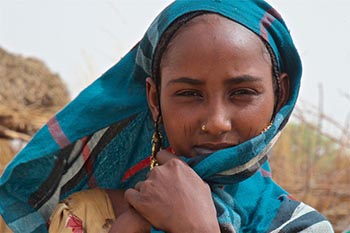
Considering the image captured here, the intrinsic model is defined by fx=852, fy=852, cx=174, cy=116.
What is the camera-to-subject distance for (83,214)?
2.42m

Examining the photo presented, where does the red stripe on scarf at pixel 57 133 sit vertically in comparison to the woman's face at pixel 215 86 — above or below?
below

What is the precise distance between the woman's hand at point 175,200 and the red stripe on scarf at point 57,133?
38 centimetres

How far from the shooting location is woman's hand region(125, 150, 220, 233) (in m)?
2.06

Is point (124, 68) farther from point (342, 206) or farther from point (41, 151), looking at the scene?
point (342, 206)

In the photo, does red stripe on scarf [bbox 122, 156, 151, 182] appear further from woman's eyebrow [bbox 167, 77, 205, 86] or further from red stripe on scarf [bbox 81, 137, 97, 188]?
woman's eyebrow [bbox 167, 77, 205, 86]

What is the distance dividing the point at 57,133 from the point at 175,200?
0.55 metres

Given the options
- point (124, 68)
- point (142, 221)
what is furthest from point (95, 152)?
point (142, 221)

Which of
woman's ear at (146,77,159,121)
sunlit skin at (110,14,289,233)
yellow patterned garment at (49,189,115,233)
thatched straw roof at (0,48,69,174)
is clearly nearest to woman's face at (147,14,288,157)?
sunlit skin at (110,14,289,233)

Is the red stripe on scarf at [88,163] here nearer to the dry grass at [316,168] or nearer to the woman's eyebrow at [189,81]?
the woman's eyebrow at [189,81]

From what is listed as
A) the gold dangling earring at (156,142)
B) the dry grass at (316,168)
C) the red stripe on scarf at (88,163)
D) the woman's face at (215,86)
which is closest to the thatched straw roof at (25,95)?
the dry grass at (316,168)

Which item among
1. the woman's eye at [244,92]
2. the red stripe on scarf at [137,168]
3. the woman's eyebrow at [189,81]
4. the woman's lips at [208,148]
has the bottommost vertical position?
the red stripe on scarf at [137,168]

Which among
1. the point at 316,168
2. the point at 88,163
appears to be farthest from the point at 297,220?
the point at 316,168

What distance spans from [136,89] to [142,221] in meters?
0.46

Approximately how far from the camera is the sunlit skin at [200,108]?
209 centimetres
